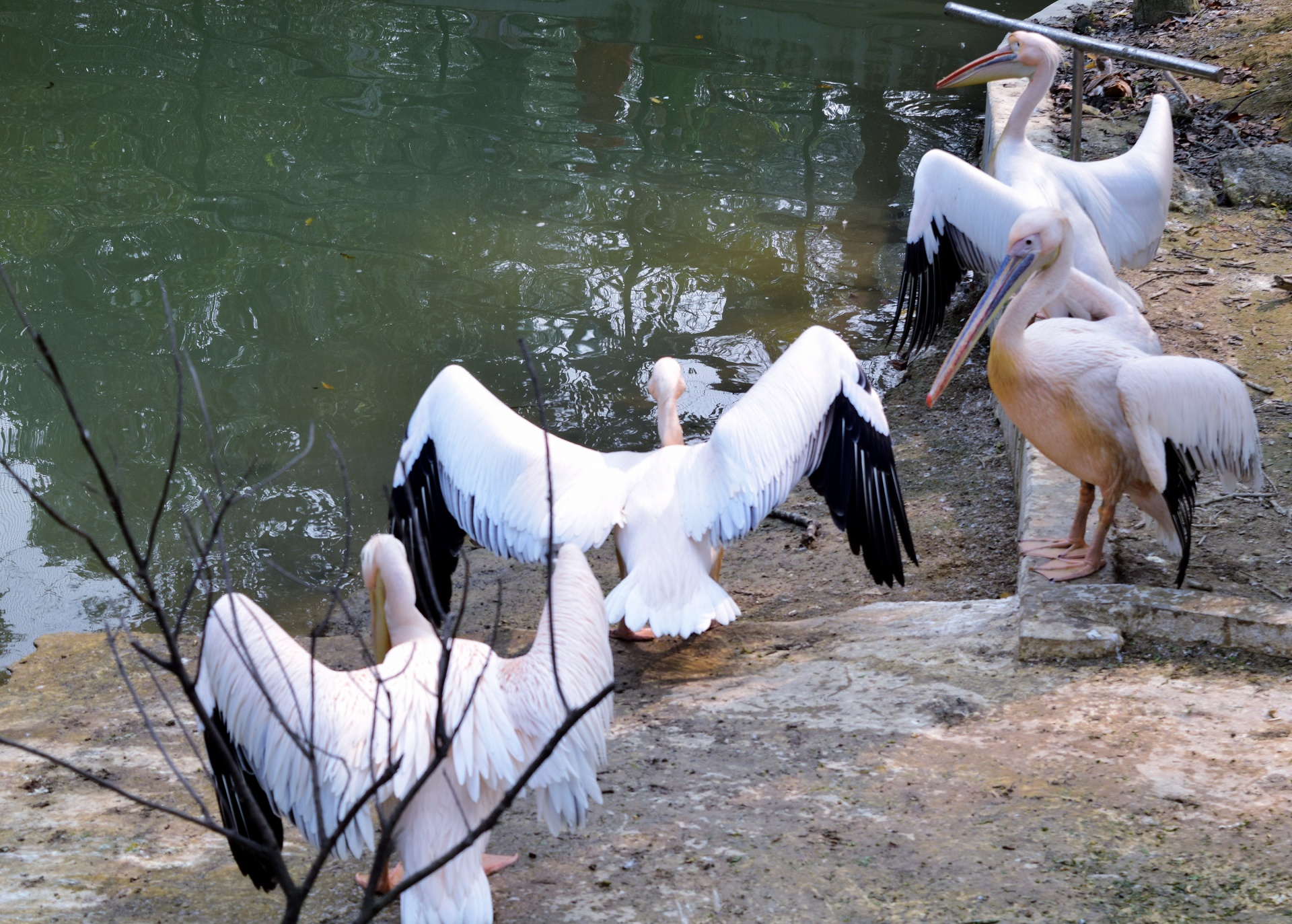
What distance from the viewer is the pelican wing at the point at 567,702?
2.14m

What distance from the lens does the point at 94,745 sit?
9.95ft

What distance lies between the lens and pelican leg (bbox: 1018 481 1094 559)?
348cm

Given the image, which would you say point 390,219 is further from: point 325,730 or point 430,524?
point 325,730

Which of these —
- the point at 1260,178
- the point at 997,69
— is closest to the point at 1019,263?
the point at 997,69

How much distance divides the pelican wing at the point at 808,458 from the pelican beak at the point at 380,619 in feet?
3.17

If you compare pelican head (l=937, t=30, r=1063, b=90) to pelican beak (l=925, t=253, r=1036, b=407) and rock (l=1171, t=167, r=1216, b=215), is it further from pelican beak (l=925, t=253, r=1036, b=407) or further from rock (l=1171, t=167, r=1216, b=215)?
pelican beak (l=925, t=253, r=1036, b=407)

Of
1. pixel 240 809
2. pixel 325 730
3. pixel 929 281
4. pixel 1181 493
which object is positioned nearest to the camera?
pixel 325 730

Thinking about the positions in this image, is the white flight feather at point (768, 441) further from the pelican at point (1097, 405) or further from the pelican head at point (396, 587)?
the pelican head at point (396, 587)

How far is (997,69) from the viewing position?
5438mm

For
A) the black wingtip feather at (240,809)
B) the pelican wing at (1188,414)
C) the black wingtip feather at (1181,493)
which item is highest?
the pelican wing at (1188,414)

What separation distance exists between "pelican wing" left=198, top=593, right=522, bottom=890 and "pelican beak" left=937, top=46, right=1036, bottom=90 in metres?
4.23

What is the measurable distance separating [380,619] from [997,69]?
4.12m

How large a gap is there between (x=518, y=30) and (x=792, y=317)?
522 cm

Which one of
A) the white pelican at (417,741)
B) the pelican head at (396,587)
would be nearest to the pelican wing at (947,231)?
the pelican head at (396,587)
